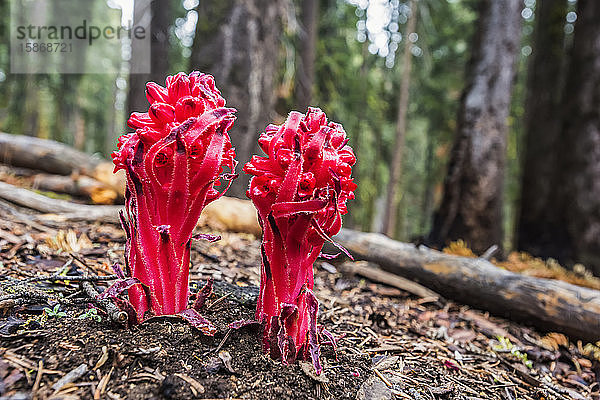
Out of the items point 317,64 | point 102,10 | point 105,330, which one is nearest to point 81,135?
point 102,10

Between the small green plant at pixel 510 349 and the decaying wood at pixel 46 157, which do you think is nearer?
the small green plant at pixel 510 349

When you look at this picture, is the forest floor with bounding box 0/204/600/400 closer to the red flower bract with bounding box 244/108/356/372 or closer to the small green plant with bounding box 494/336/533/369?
the small green plant with bounding box 494/336/533/369

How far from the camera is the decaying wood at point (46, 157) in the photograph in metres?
5.30

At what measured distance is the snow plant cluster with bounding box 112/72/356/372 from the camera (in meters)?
1.63

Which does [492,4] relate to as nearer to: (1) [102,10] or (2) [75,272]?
(2) [75,272]

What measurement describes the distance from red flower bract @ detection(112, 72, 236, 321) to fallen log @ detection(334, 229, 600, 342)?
226cm

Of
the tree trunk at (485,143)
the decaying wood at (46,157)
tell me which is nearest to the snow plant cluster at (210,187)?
the decaying wood at (46,157)

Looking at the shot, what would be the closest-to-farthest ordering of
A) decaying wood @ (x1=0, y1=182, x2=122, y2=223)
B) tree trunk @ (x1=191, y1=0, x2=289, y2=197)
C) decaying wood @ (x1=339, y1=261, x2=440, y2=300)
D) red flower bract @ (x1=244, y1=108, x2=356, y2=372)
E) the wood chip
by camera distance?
the wood chip
red flower bract @ (x1=244, y1=108, x2=356, y2=372)
decaying wood @ (x1=339, y1=261, x2=440, y2=300)
decaying wood @ (x1=0, y1=182, x2=122, y2=223)
tree trunk @ (x1=191, y1=0, x2=289, y2=197)

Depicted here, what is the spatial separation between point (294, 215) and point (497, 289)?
7.43 feet

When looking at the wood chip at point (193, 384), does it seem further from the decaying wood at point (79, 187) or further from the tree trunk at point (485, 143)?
the tree trunk at point (485, 143)

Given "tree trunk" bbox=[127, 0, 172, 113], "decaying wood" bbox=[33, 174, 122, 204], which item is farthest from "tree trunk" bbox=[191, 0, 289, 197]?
"tree trunk" bbox=[127, 0, 172, 113]

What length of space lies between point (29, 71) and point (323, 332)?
13741 millimetres

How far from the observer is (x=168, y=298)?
1.77 metres

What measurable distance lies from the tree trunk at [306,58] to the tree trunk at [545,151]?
14.4 feet
